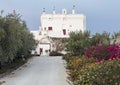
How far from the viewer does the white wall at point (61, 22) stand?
103 meters

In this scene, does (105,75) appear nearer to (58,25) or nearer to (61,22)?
(61,22)

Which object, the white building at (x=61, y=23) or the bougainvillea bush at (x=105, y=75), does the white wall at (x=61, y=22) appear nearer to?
the white building at (x=61, y=23)

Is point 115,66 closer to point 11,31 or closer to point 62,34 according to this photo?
point 11,31

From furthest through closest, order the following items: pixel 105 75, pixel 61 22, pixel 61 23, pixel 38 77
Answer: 1. pixel 61 23
2. pixel 61 22
3. pixel 38 77
4. pixel 105 75

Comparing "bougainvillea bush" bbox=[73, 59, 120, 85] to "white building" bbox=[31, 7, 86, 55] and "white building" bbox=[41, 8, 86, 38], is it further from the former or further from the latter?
"white building" bbox=[41, 8, 86, 38]

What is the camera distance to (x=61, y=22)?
104 metres

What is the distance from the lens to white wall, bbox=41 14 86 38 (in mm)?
103269

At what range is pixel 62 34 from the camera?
10175 centimetres

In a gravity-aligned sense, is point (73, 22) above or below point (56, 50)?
above

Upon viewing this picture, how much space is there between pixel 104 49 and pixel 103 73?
62.3ft

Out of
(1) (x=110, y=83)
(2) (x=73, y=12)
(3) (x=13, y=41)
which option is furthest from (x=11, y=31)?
(2) (x=73, y=12)

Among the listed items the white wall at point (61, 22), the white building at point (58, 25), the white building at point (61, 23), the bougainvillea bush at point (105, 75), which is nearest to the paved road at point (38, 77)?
the bougainvillea bush at point (105, 75)

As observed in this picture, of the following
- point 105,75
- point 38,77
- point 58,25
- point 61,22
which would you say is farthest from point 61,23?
point 105,75

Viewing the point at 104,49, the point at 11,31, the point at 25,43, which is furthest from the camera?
the point at 25,43
